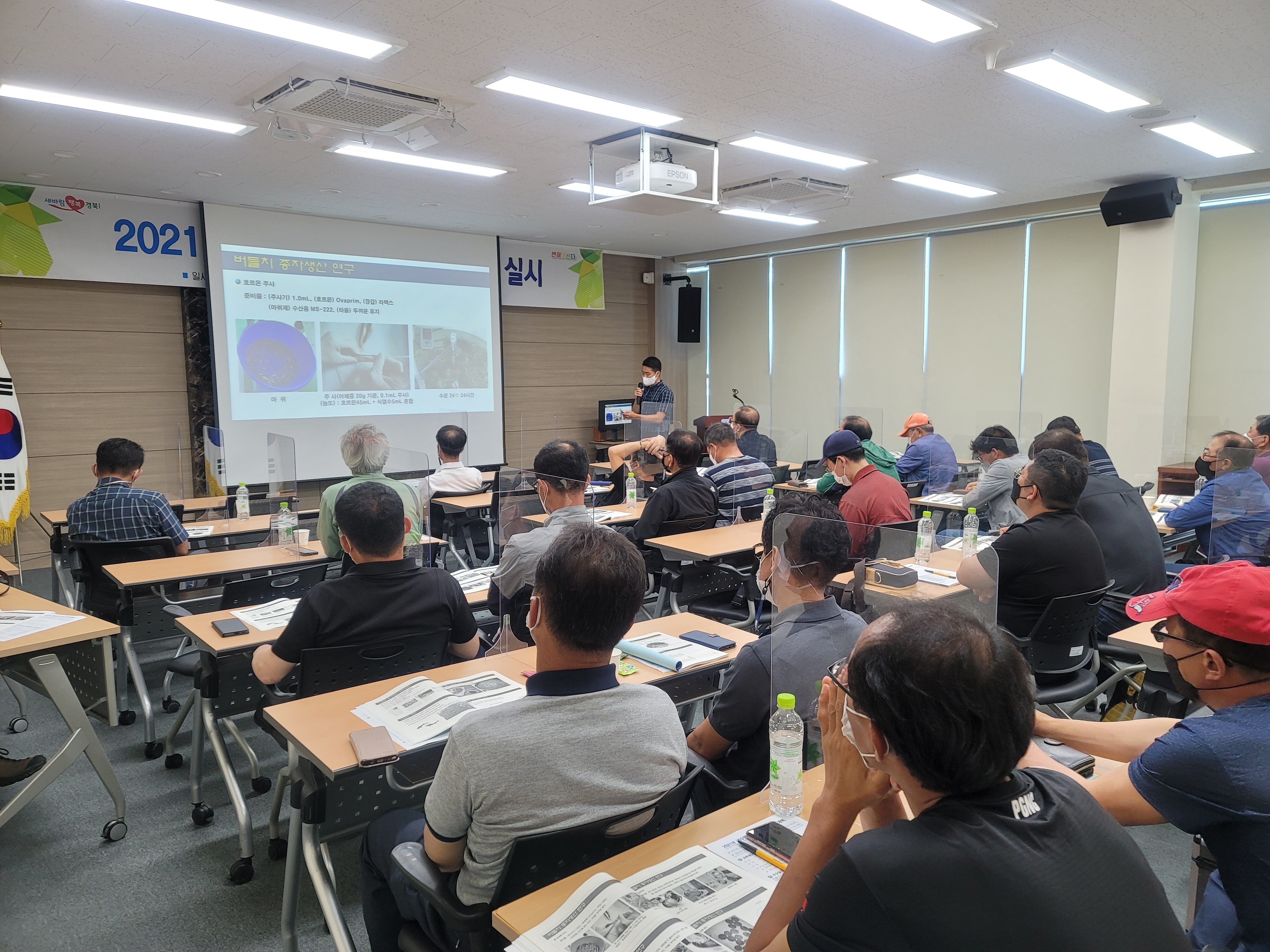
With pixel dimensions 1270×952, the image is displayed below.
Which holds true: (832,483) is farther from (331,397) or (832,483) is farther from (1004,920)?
(331,397)

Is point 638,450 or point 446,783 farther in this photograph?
point 638,450

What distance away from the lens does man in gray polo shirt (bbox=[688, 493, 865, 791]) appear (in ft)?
5.52

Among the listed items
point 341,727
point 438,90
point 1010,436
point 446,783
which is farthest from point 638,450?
point 446,783

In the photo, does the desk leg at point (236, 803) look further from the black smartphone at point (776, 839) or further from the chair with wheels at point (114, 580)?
the black smartphone at point (776, 839)

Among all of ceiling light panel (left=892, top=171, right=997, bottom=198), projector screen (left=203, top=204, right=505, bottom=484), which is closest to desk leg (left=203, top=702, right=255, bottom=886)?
projector screen (left=203, top=204, right=505, bottom=484)

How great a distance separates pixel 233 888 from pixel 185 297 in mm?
6401

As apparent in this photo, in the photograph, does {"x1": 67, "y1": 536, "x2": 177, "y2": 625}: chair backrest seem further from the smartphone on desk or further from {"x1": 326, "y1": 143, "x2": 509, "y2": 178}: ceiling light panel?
{"x1": 326, "y1": 143, "x2": 509, "y2": 178}: ceiling light panel

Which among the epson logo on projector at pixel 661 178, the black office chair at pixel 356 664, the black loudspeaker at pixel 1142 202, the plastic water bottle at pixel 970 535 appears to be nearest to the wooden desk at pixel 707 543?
the plastic water bottle at pixel 970 535

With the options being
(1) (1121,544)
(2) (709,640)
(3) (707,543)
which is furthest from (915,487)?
(2) (709,640)

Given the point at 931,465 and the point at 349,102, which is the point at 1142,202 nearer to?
the point at 931,465

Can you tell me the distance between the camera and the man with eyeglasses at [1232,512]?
384 centimetres

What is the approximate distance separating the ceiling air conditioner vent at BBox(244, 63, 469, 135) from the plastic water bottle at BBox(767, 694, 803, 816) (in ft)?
12.3

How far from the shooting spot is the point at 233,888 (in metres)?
2.49

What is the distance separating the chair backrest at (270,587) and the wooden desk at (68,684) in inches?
17.5
